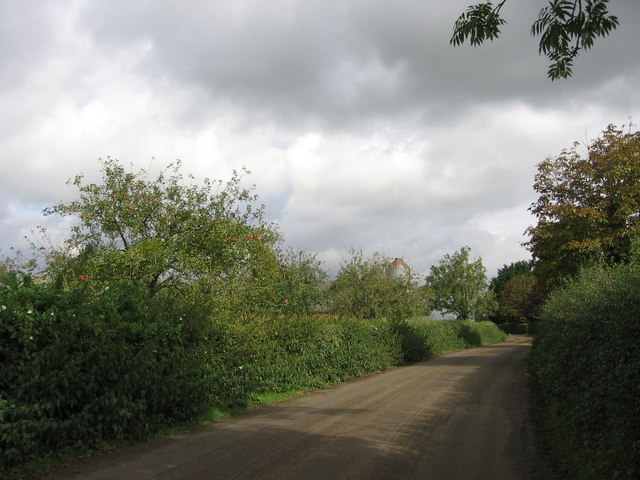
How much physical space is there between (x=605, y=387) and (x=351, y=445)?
11.6ft

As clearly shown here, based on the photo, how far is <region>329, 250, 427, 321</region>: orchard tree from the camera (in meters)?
26.9

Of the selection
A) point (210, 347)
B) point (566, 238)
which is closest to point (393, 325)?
point (566, 238)

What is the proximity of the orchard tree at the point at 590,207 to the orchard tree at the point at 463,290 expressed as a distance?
136 ft

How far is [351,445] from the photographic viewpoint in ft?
23.7

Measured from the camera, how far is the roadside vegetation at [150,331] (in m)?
6.33

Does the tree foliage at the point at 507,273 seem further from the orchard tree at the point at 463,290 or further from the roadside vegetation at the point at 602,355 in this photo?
the roadside vegetation at the point at 602,355

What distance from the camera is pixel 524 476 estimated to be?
6000 mm

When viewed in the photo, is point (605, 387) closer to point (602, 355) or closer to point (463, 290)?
point (602, 355)

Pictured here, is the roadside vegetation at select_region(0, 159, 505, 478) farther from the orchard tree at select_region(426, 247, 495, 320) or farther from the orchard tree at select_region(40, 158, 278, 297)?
the orchard tree at select_region(426, 247, 495, 320)

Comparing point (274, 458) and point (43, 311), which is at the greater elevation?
point (43, 311)

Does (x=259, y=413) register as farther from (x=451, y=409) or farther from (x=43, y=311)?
(x=43, y=311)

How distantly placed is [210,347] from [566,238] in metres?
16.1

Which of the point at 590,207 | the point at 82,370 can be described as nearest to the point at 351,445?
the point at 82,370

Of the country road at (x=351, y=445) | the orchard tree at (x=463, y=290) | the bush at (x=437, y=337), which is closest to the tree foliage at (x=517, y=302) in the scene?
the orchard tree at (x=463, y=290)
